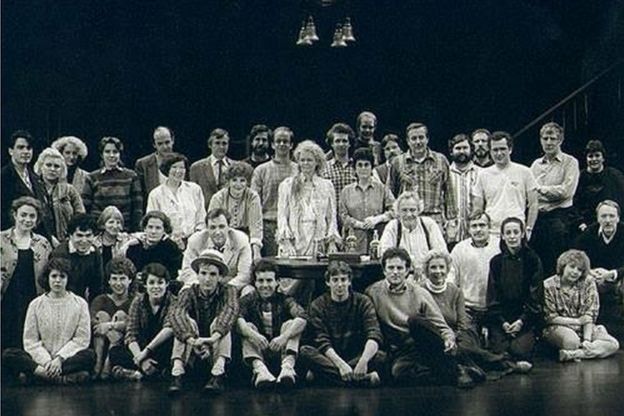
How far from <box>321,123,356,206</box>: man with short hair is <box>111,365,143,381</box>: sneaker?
1.46 meters

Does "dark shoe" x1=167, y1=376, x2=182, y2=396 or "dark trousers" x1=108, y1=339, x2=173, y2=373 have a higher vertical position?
"dark trousers" x1=108, y1=339, x2=173, y2=373

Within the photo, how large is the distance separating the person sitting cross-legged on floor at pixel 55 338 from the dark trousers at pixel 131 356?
0.11 metres

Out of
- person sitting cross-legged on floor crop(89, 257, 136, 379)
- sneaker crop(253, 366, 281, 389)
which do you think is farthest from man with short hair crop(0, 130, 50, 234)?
sneaker crop(253, 366, 281, 389)

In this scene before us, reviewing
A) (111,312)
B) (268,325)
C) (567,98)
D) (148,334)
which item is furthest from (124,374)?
(567,98)

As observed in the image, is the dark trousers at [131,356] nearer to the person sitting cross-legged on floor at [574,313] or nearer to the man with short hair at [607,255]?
the person sitting cross-legged on floor at [574,313]

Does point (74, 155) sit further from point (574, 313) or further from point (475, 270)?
point (574, 313)

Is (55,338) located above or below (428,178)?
below

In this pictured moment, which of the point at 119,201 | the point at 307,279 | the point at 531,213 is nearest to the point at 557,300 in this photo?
the point at 531,213

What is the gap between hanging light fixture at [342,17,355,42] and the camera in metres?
6.30

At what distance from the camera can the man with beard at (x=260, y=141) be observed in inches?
255

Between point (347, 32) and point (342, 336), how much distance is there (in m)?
1.65

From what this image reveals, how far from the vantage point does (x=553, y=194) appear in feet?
21.0

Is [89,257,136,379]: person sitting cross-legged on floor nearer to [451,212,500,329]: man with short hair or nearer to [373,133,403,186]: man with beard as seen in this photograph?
[373,133,403,186]: man with beard

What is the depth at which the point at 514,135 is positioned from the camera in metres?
6.40
